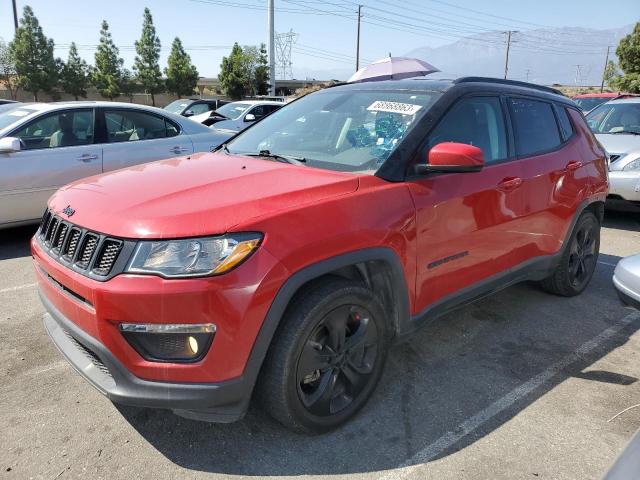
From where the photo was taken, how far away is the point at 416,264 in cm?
275

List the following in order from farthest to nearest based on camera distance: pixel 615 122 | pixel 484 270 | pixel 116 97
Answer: pixel 116 97
pixel 615 122
pixel 484 270

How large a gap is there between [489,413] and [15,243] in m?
5.46

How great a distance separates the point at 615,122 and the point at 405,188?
Answer: 23.8 feet

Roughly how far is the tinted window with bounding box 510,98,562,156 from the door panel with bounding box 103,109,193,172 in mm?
4177

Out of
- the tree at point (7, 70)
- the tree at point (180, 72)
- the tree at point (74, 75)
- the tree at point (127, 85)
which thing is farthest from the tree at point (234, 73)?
the tree at point (7, 70)

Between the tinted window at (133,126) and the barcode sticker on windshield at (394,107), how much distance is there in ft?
13.1

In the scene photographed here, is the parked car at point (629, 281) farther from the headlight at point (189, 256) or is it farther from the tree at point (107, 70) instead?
the tree at point (107, 70)

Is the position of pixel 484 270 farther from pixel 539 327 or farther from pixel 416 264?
pixel 539 327

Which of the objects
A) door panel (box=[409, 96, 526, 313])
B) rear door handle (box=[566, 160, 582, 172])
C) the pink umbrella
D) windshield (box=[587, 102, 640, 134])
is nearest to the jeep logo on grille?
door panel (box=[409, 96, 526, 313])

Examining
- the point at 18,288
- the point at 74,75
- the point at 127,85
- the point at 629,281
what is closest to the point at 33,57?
the point at 74,75

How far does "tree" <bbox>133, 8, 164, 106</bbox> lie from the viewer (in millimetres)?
50719

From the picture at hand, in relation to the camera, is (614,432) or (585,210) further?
(585,210)

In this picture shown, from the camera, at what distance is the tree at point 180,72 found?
50.3 m

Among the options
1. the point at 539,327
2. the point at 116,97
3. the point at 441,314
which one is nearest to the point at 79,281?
the point at 441,314
